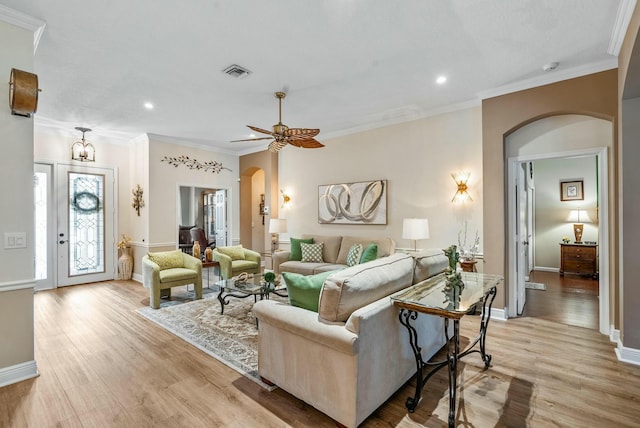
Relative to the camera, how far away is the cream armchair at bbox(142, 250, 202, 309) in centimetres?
435

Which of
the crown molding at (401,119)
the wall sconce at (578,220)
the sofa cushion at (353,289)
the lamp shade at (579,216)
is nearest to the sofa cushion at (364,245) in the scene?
the crown molding at (401,119)

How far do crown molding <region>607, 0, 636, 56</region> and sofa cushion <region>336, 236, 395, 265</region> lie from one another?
332 cm

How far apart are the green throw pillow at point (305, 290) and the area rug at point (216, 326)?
0.74 meters

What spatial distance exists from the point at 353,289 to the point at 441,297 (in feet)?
2.18

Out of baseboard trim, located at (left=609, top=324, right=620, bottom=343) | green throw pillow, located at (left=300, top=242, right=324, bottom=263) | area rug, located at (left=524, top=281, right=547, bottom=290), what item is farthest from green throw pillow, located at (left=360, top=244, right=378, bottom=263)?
area rug, located at (left=524, top=281, right=547, bottom=290)

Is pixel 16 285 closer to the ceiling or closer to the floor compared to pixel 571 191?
closer to the floor

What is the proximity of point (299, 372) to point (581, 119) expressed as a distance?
13.4 ft

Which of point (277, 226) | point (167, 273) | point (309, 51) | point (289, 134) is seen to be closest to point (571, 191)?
point (277, 226)

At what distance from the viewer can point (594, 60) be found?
10.6 feet

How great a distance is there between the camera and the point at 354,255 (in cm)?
497

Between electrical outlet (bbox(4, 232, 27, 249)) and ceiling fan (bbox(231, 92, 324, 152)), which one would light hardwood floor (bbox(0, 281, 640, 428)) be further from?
ceiling fan (bbox(231, 92, 324, 152))

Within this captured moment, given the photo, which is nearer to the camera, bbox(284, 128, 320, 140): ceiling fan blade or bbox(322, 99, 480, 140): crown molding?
bbox(284, 128, 320, 140): ceiling fan blade

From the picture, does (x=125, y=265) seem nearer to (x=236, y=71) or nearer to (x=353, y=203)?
(x=353, y=203)

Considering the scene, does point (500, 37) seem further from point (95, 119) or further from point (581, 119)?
point (95, 119)
